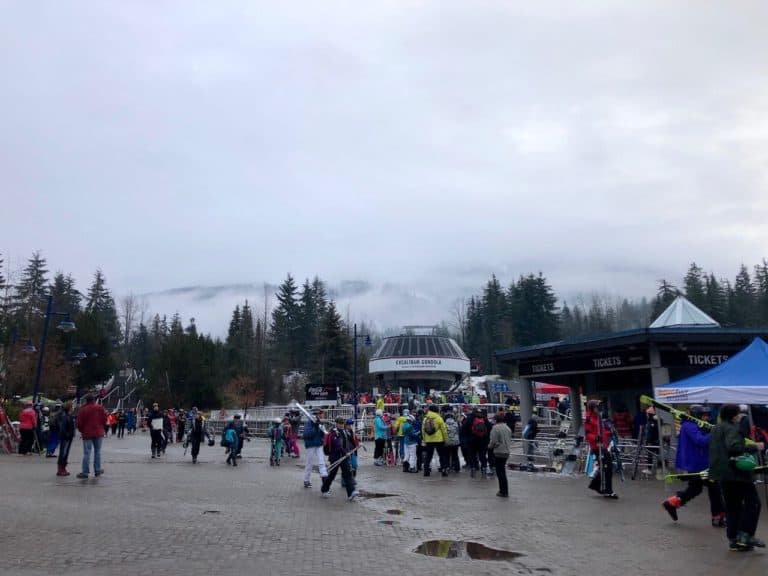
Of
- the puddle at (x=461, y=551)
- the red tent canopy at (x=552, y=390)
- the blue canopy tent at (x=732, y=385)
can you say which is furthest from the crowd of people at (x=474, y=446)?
the red tent canopy at (x=552, y=390)

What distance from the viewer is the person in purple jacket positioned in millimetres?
10062

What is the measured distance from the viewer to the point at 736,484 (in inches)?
332

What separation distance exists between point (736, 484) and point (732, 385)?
22.2 ft

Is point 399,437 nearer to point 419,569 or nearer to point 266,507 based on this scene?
point 266,507

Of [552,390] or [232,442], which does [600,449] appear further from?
[552,390]

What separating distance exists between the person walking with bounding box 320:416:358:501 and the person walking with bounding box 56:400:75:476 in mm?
5774

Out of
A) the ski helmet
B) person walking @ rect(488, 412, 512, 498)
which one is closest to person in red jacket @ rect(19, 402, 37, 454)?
person walking @ rect(488, 412, 512, 498)

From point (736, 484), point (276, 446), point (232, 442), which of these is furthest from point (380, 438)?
point (736, 484)

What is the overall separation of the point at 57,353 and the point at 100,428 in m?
39.8

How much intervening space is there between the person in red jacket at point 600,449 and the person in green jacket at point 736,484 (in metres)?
4.37

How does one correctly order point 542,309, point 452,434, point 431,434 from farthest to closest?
point 542,309
point 452,434
point 431,434

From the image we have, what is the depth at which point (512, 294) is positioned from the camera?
104312 mm

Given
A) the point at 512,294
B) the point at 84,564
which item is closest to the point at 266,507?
the point at 84,564

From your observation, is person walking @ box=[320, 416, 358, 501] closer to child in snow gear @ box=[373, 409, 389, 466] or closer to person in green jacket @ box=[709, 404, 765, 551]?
child in snow gear @ box=[373, 409, 389, 466]
